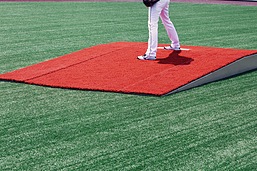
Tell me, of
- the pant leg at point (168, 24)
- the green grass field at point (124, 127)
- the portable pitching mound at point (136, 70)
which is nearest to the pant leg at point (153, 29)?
the portable pitching mound at point (136, 70)

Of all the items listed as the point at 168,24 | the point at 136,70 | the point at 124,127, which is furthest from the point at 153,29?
the point at 124,127

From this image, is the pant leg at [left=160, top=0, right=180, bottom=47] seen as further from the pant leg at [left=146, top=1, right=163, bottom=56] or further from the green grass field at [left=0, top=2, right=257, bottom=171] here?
the green grass field at [left=0, top=2, right=257, bottom=171]

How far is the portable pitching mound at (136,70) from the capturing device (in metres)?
7.84

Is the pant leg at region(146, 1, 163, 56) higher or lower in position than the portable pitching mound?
higher

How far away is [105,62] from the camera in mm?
9289

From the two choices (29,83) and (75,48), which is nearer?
(29,83)

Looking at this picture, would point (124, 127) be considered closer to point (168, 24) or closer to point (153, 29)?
point (153, 29)

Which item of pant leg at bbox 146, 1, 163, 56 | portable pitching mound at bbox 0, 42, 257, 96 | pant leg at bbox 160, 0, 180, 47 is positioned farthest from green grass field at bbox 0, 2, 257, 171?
pant leg at bbox 160, 0, 180, 47

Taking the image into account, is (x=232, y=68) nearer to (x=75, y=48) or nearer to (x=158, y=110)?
(x=158, y=110)

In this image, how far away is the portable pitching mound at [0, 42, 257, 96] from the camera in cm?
784

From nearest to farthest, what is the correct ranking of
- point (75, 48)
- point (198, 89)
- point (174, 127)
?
point (174, 127), point (198, 89), point (75, 48)

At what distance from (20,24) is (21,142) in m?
10.3

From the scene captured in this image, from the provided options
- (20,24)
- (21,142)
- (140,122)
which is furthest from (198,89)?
(20,24)

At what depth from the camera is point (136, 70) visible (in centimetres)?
869
